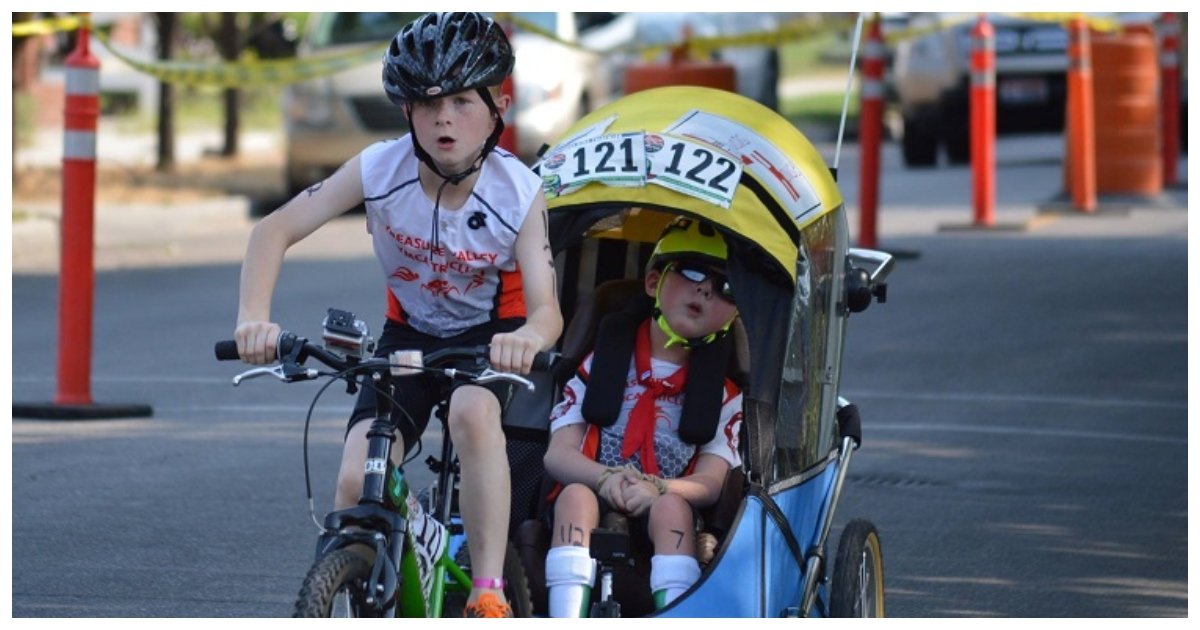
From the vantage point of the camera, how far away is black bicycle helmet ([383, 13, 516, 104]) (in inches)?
199

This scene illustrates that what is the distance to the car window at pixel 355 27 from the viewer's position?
21250mm

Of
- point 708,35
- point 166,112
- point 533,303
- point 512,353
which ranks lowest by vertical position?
point 512,353

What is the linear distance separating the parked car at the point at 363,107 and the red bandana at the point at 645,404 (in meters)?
13.9

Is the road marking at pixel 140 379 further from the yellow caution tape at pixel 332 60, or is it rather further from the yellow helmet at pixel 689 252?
the yellow helmet at pixel 689 252

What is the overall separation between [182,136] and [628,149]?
25.9m

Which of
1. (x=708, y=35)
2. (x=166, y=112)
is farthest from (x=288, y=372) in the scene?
(x=708, y=35)

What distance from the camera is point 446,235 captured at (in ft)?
17.3

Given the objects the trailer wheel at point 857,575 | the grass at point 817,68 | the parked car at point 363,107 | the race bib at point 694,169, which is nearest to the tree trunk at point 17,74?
the parked car at point 363,107

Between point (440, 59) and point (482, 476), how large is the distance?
2.99 ft

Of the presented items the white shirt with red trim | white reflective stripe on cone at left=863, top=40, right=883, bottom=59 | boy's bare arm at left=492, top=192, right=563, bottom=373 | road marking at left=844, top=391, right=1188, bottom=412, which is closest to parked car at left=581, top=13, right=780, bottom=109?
white reflective stripe on cone at left=863, top=40, right=883, bottom=59

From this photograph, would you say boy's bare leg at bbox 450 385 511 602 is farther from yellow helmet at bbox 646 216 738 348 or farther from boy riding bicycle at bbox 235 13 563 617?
yellow helmet at bbox 646 216 738 348

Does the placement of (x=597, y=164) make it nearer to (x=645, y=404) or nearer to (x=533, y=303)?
(x=645, y=404)

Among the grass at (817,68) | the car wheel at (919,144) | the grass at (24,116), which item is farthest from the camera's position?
the grass at (817,68)

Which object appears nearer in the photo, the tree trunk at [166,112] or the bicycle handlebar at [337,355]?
the bicycle handlebar at [337,355]
